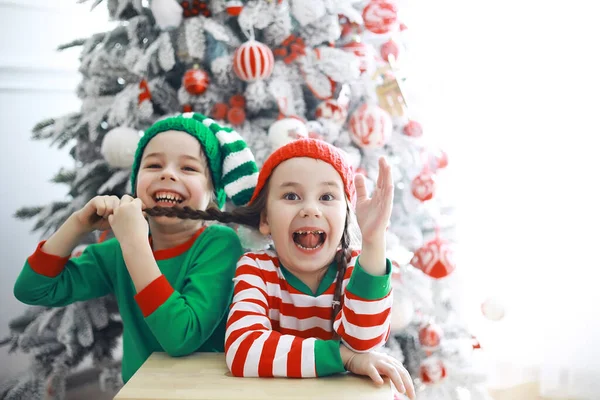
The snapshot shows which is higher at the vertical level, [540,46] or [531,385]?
[540,46]

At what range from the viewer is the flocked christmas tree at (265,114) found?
1.42 m

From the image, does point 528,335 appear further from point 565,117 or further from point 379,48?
point 379,48

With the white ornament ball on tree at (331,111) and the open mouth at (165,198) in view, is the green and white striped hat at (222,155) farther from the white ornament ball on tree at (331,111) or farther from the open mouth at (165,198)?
the white ornament ball on tree at (331,111)

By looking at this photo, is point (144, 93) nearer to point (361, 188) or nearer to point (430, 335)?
point (361, 188)

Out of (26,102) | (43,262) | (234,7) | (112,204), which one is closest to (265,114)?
(234,7)

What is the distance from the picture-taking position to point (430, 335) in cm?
149

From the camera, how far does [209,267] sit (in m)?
1.07

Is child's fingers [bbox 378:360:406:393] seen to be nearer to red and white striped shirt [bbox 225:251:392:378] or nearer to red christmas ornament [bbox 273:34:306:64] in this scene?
red and white striped shirt [bbox 225:251:392:378]

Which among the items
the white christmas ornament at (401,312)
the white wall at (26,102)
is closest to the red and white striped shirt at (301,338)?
the white christmas ornament at (401,312)

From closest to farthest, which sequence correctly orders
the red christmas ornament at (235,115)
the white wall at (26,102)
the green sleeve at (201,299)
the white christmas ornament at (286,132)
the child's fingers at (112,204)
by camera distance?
the green sleeve at (201,299)
the child's fingers at (112,204)
the white christmas ornament at (286,132)
the red christmas ornament at (235,115)
the white wall at (26,102)

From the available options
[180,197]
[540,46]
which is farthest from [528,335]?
[180,197]

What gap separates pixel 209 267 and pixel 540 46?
1.41m

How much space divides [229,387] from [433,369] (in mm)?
896

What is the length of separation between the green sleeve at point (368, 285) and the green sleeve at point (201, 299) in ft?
1.03
